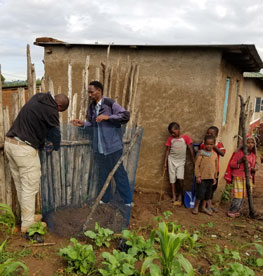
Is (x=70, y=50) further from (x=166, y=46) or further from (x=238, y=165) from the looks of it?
(x=238, y=165)

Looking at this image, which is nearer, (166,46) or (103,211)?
(103,211)

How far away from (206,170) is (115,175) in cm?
177

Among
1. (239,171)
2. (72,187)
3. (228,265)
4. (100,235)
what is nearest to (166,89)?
(239,171)

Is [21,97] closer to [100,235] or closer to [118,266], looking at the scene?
[100,235]

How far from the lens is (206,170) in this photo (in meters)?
4.53

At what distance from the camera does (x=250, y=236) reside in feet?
13.1

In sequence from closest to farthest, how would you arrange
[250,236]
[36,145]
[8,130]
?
[36,145]
[8,130]
[250,236]

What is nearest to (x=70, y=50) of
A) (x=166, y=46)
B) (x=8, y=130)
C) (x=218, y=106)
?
(x=166, y=46)

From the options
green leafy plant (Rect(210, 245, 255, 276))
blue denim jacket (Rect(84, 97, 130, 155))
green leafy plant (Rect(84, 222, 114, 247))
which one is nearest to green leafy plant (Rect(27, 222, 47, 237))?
green leafy plant (Rect(84, 222, 114, 247))

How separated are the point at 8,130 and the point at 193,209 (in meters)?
3.19

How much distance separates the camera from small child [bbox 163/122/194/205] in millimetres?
4854

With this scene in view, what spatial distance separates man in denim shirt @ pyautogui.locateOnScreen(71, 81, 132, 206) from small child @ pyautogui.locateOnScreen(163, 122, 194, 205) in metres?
1.46

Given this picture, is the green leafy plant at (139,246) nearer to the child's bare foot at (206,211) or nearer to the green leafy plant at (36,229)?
the green leafy plant at (36,229)

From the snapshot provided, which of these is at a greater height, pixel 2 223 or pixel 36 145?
pixel 36 145
